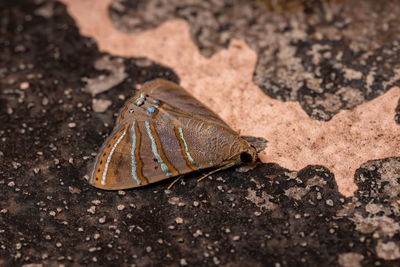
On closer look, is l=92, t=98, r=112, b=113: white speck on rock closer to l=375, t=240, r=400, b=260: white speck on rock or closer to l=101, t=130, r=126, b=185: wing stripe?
l=101, t=130, r=126, b=185: wing stripe

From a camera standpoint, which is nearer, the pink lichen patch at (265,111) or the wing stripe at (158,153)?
the wing stripe at (158,153)

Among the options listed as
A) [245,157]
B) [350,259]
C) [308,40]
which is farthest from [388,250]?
[308,40]

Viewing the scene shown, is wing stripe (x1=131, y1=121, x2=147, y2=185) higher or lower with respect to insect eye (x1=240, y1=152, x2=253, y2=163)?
lower

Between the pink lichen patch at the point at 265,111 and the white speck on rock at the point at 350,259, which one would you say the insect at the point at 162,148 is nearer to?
the pink lichen patch at the point at 265,111

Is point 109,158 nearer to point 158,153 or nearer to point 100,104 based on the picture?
point 158,153

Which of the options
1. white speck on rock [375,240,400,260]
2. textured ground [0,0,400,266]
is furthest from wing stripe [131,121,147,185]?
white speck on rock [375,240,400,260]

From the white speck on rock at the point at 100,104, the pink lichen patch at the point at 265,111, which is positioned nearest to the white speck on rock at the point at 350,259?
the pink lichen patch at the point at 265,111
